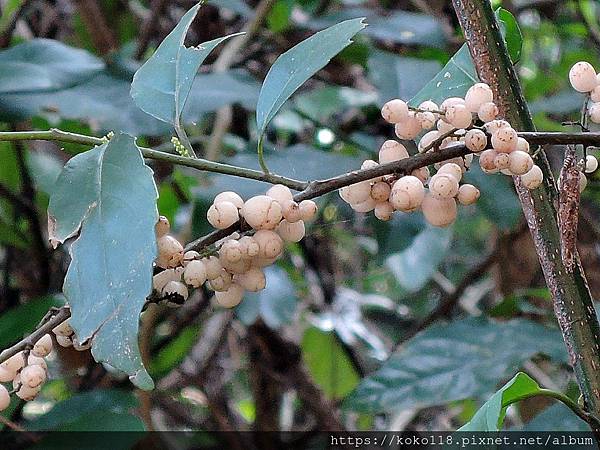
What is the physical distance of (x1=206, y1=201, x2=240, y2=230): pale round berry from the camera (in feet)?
1.09

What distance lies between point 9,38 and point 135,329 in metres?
0.66

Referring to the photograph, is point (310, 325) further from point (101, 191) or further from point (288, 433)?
point (101, 191)

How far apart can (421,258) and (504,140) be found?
2.61 feet

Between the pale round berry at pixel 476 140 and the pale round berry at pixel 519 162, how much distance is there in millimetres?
13

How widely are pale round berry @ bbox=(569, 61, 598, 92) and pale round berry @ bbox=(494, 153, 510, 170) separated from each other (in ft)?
0.23

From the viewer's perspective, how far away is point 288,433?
1088mm

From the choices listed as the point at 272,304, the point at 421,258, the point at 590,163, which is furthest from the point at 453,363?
the point at 590,163

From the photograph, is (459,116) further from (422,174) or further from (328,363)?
(328,363)

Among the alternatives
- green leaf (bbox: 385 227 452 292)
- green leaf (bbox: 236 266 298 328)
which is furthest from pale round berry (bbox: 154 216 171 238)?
green leaf (bbox: 385 227 452 292)

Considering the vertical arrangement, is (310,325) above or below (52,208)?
below

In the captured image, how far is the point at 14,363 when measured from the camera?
0.34 meters

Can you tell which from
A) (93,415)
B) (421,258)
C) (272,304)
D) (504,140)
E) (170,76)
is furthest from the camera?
(421,258)

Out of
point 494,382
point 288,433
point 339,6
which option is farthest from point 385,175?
point 339,6

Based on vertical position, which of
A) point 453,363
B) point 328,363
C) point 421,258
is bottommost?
point 328,363
